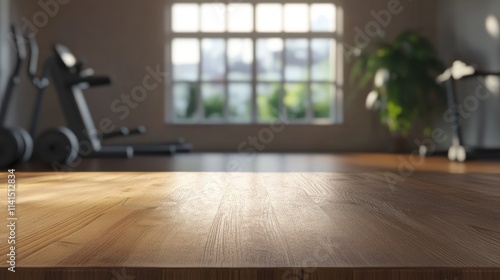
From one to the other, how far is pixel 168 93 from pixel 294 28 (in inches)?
65.5

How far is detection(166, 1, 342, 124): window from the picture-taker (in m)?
7.59

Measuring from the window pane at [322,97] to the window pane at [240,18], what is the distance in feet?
3.43

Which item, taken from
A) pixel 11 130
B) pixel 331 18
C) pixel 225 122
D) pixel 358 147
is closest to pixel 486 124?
pixel 358 147

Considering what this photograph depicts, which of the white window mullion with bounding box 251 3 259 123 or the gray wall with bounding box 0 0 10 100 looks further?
the white window mullion with bounding box 251 3 259 123

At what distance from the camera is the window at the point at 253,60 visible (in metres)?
7.59

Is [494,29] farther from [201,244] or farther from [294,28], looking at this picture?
[201,244]

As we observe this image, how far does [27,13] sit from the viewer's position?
23.8 feet

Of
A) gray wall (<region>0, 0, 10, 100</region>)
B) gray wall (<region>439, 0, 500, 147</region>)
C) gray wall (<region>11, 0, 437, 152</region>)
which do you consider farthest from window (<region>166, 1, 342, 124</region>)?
gray wall (<region>0, 0, 10, 100</region>)

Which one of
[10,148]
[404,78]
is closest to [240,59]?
[404,78]

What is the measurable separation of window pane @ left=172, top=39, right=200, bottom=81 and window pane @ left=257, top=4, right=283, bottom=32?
80 centimetres

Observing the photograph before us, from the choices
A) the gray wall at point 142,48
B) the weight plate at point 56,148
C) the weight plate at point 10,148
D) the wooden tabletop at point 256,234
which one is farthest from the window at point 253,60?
the wooden tabletop at point 256,234

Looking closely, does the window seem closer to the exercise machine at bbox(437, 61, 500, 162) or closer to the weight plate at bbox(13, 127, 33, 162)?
the exercise machine at bbox(437, 61, 500, 162)

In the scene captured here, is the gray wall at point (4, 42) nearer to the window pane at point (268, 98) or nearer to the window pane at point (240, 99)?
the window pane at point (240, 99)

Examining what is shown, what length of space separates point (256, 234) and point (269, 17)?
6.73 metres
